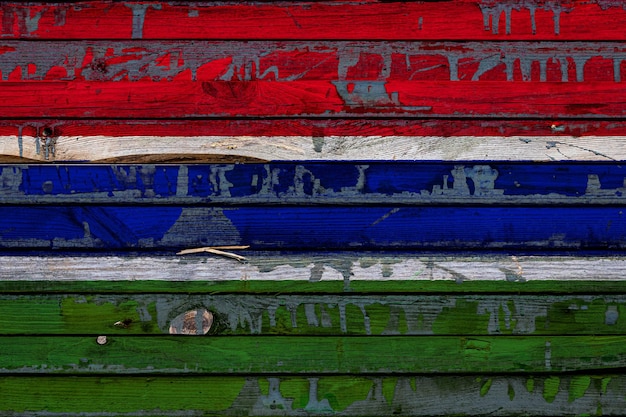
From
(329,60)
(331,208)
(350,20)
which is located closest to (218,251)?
(331,208)

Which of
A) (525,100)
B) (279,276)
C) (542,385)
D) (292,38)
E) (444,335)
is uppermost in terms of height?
(292,38)

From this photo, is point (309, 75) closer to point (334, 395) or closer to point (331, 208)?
point (331, 208)

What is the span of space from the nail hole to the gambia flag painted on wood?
259 mm

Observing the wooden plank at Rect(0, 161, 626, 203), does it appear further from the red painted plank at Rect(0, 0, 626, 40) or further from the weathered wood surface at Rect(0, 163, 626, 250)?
the red painted plank at Rect(0, 0, 626, 40)

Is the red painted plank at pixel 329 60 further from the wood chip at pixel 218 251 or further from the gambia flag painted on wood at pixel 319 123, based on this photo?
the wood chip at pixel 218 251

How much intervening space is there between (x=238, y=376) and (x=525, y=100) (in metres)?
1.48

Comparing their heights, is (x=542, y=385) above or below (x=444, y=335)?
below

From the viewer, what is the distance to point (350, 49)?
5.48 ft

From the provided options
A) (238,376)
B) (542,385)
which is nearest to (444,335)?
(542,385)

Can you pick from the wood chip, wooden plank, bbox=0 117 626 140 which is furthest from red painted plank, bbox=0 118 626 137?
the wood chip

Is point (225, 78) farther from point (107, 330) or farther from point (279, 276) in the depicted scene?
point (107, 330)

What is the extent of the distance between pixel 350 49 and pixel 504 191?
77cm

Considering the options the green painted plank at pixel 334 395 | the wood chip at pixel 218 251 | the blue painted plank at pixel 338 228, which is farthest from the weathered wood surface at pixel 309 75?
the green painted plank at pixel 334 395

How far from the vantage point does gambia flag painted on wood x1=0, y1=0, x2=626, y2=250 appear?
64.9 inches
